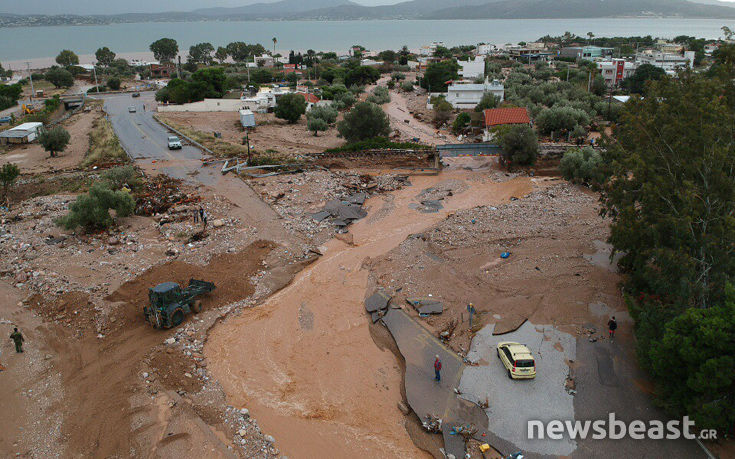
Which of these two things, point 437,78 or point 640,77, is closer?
point 640,77

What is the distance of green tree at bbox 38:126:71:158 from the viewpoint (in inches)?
1650

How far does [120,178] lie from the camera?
100 ft

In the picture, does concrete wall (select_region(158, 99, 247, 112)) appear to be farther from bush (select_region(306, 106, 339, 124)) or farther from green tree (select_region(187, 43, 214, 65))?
green tree (select_region(187, 43, 214, 65))

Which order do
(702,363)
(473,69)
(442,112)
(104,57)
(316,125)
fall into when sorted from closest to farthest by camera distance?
(702,363)
(316,125)
(442,112)
(473,69)
(104,57)

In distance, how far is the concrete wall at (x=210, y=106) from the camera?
64.0 meters

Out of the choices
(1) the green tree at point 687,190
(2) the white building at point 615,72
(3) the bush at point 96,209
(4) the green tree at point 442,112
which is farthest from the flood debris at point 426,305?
(2) the white building at point 615,72

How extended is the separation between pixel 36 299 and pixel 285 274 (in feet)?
33.1

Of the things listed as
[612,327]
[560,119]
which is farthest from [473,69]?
[612,327]

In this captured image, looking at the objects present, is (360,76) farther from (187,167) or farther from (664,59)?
(187,167)

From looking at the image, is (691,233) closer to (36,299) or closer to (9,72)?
(36,299)

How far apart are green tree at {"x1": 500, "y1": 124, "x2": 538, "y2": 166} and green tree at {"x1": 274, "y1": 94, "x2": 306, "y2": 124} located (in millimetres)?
27853

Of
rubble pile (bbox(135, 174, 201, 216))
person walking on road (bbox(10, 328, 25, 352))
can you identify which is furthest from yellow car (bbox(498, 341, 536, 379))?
rubble pile (bbox(135, 174, 201, 216))

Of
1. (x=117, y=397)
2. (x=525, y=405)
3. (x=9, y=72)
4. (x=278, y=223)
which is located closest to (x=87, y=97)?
(x=9, y=72)

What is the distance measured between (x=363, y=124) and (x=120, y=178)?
71.0 ft
